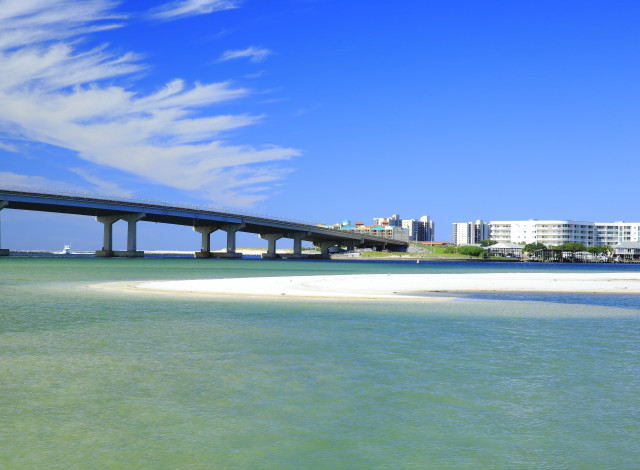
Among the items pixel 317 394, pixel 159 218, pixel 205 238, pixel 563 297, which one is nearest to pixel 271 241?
pixel 205 238

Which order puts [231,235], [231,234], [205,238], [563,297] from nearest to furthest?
[563,297], [231,234], [231,235], [205,238]

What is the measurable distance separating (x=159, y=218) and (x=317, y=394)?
127 m

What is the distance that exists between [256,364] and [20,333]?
9.05 m

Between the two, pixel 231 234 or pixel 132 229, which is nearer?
pixel 132 229

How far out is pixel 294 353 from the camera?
1530cm

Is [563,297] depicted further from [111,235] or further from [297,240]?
[297,240]

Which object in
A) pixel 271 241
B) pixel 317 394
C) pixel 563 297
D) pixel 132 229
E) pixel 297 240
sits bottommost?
pixel 563 297

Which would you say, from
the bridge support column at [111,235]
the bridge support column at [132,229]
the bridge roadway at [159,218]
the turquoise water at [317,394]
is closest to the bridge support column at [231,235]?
the bridge roadway at [159,218]

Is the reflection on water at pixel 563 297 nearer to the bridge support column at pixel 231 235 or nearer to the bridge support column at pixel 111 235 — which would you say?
the bridge support column at pixel 111 235

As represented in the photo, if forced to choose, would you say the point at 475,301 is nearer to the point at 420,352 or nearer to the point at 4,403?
the point at 420,352

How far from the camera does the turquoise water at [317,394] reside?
7.96 meters

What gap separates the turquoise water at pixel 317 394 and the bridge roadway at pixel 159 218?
8991 centimetres

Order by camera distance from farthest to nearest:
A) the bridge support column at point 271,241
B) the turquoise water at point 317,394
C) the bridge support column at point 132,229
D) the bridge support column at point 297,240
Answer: the bridge support column at point 271,241 < the bridge support column at point 297,240 < the bridge support column at point 132,229 < the turquoise water at point 317,394

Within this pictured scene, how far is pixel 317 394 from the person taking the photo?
1104 cm
